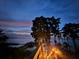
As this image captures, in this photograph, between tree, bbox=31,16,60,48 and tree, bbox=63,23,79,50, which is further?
tree, bbox=63,23,79,50

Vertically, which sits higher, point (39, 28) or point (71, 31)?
point (39, 28)

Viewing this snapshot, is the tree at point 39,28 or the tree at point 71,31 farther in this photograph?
the tree at point 71,31

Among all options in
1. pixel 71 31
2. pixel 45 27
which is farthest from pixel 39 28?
pixel 71 31

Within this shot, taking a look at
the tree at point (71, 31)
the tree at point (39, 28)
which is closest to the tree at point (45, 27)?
the tree at point (39, 28)

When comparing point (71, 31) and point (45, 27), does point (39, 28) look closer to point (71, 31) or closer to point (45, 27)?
point (45, 27)

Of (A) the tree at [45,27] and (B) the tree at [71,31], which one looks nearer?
(A) the tree at [45,27]

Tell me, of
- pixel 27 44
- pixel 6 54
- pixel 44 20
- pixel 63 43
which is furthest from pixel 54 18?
pixel 6 54

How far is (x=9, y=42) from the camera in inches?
802

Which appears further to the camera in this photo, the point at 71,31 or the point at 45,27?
the point at 71,31

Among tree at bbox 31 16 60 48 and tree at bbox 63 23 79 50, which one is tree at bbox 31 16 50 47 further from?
tree at bbox 63 23 79 50

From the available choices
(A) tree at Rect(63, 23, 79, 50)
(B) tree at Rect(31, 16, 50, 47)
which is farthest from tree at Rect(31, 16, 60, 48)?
(A) tree at Rect(63, 23, 79, 50)

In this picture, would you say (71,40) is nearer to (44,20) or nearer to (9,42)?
(44,20)

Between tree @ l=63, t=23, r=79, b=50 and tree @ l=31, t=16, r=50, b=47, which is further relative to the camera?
tree @ l=63, t=23, r=79, b=50

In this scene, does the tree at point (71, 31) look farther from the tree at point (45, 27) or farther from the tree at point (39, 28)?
the tree at point (39, 28)
